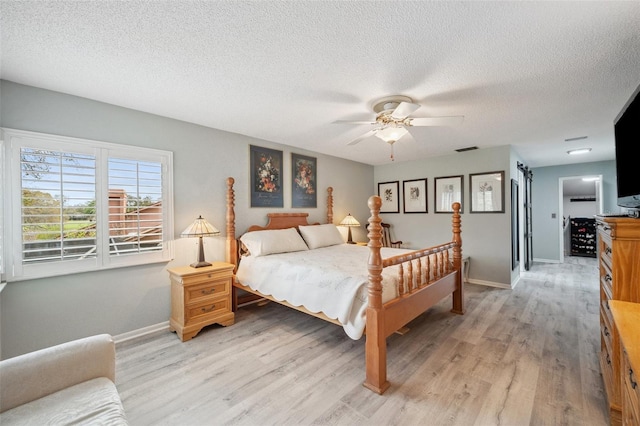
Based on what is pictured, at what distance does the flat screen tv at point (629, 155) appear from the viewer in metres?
1.73

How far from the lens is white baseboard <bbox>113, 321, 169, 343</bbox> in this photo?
2650mm

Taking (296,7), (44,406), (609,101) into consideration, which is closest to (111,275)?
(44,406)

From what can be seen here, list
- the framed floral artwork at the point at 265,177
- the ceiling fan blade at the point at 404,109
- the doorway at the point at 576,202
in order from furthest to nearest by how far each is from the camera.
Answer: the doorway at the point at 576,202 < the framed floral artwork at the point at 265,177 < the ceiling fan blade at the point at 404,109

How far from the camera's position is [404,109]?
87.2 inches

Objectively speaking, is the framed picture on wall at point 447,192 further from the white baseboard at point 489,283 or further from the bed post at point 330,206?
the bed post at point 330,206

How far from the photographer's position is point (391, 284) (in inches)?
88.2

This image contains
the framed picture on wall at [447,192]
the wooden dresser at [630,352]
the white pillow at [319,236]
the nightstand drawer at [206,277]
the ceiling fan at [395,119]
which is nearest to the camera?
the wooden dresser at [630,352]

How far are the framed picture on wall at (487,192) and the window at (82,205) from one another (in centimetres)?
476

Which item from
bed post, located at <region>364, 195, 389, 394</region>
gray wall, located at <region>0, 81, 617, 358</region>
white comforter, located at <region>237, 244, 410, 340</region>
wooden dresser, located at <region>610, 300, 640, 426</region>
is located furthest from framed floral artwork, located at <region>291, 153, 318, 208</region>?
wooden dresser, located at <region>610, 300, 640, 426</region>

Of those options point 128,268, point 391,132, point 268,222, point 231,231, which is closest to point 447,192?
point 391,132

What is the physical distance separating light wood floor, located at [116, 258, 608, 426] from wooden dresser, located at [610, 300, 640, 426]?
2.62 ft

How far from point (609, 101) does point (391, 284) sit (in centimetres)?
283

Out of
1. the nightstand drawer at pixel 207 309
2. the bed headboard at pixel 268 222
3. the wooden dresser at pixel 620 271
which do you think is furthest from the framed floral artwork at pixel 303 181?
the wooden dresser at pixel 620 271

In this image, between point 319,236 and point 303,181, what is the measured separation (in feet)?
3.41
